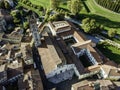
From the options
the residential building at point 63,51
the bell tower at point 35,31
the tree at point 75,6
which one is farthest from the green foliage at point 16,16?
the tree at point 75,6

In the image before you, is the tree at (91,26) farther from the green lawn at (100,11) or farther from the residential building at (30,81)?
the residential building at (30,81)

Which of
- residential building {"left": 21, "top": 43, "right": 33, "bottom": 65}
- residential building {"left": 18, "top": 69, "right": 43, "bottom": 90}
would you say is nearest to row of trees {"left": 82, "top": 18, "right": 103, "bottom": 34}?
residential building {"left": 21, "top": 43, "right": 33, "bottom": 65}

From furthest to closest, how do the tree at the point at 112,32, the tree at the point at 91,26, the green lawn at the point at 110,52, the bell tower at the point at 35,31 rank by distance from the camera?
the tree at the point at 91,26 → the tree at the point at 112,32 → the green lawn at the point at 110,52 → the bell tower at the point at 35,31

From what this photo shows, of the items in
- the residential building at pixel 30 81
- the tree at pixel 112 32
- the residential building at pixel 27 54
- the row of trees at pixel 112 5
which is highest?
the row of trees at pixel 112 5

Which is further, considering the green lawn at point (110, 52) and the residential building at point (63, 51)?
the green lawn at point (110, 52)

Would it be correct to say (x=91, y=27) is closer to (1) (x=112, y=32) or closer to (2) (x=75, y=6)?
(1) (x=112, y=32)

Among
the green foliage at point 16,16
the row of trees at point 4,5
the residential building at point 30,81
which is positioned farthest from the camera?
the row of trees at point 4,5

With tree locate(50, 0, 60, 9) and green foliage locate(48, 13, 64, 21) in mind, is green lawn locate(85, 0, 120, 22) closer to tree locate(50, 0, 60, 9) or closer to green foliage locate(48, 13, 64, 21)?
tree locate(50, 0, 60, 9)

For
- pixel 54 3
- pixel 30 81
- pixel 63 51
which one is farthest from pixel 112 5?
pixel 30 81

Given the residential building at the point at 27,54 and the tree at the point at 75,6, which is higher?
the tree at the point at 75,6
